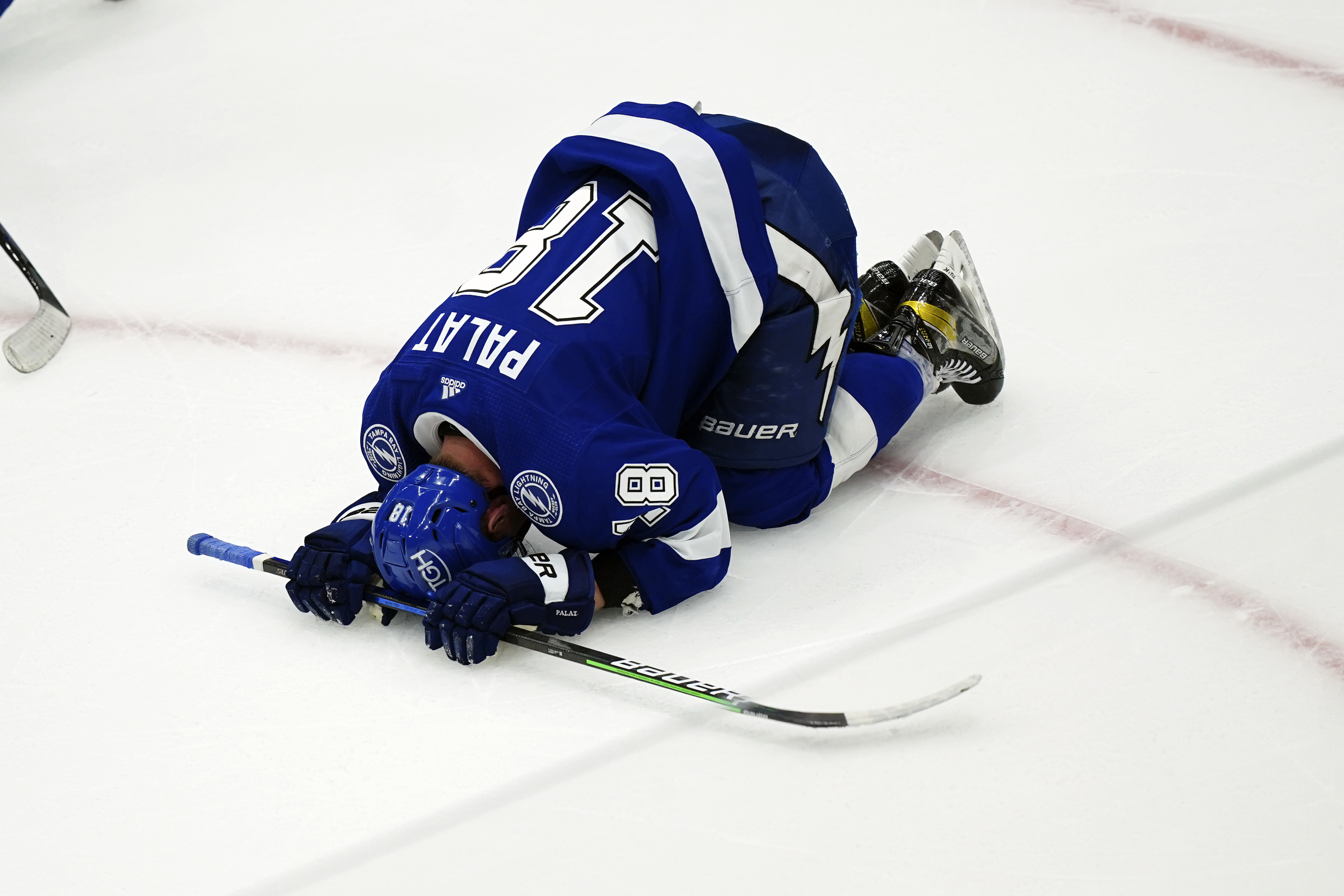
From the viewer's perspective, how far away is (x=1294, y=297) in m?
3.52

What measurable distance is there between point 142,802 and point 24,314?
2.18 metres

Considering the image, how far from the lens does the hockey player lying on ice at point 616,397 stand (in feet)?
8.08

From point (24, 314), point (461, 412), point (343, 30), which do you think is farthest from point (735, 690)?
point (343, 30)

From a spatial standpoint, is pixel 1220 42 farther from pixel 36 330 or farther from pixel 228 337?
pixel 36 330

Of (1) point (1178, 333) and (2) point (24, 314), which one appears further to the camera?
(2) point (24, 314)

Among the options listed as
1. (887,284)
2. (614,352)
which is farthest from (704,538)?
(887,284)

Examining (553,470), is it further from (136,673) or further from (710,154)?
(136,673)

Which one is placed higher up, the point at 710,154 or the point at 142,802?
the point at 710,154

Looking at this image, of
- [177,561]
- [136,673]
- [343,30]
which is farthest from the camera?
[343,30]

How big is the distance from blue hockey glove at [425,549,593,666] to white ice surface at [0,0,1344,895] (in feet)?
0.40

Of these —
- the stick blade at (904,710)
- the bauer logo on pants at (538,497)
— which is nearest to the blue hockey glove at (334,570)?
the bauer logo on pants at (538,497)

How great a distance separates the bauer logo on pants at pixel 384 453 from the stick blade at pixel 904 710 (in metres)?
0.95

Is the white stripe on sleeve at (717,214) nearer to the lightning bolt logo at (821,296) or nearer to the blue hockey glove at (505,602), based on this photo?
the lightning bolt logo at (821,296)

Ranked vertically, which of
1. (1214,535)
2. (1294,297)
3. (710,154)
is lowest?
(1294,297)
